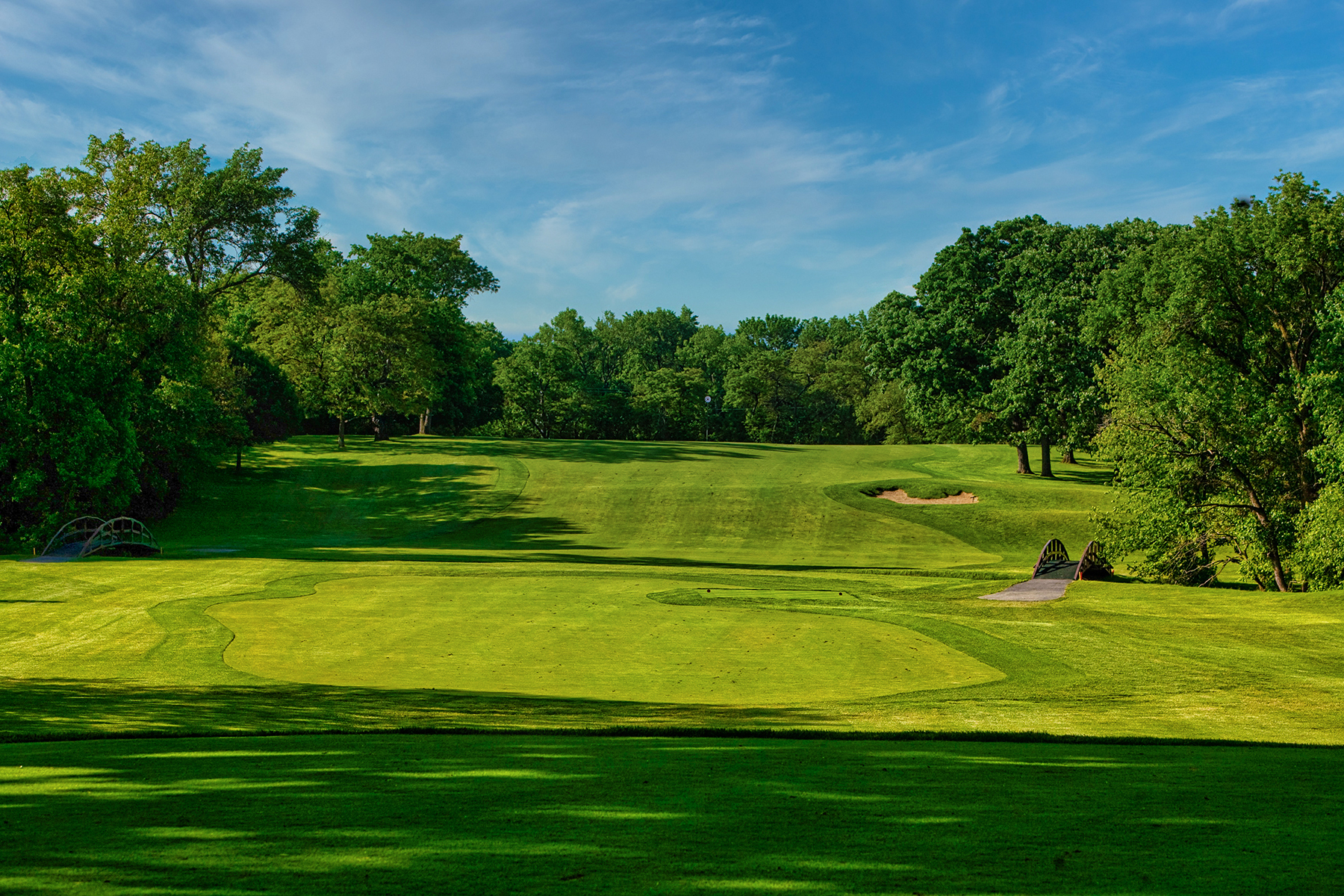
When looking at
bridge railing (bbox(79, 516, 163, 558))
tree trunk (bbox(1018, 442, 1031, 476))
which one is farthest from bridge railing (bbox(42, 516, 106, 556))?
tree trunk (bbox(1018, 442, 1031, 476))

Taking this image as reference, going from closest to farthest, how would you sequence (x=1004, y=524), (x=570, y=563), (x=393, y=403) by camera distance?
(x=570, y=563)
(x=1004, y=524)
(x=393, y=403)

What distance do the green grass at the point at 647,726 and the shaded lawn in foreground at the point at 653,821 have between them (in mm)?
30

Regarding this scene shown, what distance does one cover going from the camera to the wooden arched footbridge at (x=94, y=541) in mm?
30750

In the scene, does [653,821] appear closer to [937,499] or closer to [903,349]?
[937,499]

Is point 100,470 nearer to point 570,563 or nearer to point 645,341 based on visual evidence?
point 570,563

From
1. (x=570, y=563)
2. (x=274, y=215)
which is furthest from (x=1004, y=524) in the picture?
(x=274, y=215)

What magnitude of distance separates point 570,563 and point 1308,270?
2648 cm

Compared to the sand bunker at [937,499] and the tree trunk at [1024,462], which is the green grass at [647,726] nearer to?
the sand bunker at [937,499]

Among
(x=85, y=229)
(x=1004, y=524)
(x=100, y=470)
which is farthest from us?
(x=1004, y=524)

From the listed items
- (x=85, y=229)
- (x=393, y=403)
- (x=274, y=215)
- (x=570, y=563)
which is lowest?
(x=570, y=563)

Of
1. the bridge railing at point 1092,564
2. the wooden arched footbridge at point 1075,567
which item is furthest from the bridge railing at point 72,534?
the bridge railing at point 1092,564

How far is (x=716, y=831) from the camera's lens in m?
4.84

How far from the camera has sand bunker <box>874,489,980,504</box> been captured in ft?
150

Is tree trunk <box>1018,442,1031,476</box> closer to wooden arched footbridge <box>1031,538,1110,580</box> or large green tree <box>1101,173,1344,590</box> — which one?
large green tree <box>1101,173,1344,590</box>
